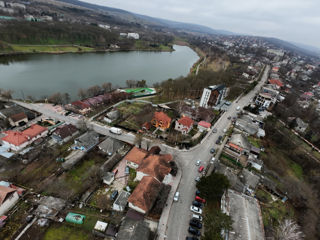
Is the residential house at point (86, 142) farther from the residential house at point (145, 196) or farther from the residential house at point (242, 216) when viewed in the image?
the residential house at point (242, 216)

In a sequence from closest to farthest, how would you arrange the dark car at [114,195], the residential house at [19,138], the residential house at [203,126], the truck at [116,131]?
1. the dark car at [114,195]
2. the residential house at [19,138]
3. the truck at [116,131]
4. the residential house at [203,126]

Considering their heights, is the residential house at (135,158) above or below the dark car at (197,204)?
above

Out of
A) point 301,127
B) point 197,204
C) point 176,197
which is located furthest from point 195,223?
point 301,127

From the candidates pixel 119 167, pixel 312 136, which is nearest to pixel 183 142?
pixel 119 167

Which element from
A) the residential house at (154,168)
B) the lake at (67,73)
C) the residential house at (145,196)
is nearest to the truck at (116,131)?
the residential house at (154,168)

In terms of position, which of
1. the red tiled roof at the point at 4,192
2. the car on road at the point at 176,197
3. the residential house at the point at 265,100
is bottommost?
the car on road at the point at 176,197

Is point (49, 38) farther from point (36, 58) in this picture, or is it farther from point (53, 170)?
point (53, 170)
